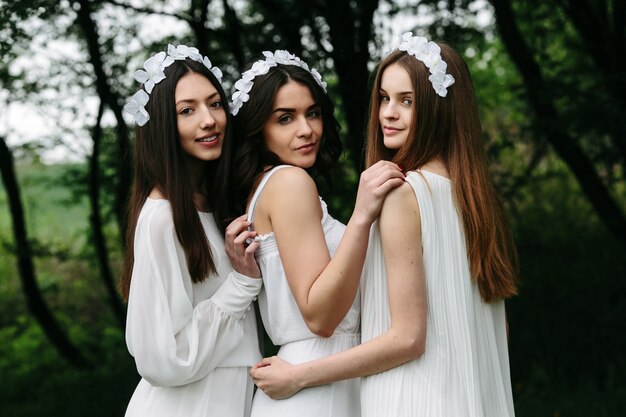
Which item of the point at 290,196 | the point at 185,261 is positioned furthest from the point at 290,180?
the point at 185,261

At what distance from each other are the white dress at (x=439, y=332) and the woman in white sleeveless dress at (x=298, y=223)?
0.39ft

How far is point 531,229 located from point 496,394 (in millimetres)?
6086

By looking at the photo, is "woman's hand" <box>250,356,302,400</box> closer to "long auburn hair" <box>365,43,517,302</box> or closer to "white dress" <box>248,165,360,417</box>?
"white dress" <box>248,165,360,417</box>

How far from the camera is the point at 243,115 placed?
2.98 m

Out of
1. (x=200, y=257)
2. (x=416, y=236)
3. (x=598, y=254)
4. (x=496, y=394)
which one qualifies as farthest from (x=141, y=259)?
(x=598, y=254)

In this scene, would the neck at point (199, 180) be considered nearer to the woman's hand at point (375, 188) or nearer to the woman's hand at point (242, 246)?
the woman's hand at point (242, 246)

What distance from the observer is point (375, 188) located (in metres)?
2.45

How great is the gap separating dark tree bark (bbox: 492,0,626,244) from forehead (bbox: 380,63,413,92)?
13.1 feet

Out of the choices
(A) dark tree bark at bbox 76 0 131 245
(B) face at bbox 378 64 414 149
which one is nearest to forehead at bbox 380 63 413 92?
(B) face at bbox 378 64 414 149

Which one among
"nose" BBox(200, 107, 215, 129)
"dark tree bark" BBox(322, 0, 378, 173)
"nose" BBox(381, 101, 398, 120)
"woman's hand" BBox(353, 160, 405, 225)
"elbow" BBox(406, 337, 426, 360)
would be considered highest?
"dark tree bark" BBox(322, 0, 378, 173)

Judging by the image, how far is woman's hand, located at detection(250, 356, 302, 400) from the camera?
104 inches

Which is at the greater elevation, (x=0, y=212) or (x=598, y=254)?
(x=0, y=212)

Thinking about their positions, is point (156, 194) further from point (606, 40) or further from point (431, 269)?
point (606, 40)

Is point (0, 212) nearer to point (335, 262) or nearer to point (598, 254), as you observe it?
point (598, 254)
